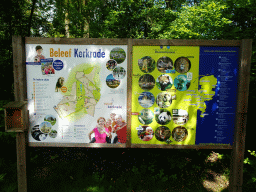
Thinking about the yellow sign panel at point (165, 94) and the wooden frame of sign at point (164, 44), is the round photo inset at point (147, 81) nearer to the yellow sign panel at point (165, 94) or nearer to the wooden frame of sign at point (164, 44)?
the yellow sign panel at point (165, 94)

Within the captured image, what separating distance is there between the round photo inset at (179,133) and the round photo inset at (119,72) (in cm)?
125

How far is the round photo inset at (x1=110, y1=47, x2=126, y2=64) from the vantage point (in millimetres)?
2568

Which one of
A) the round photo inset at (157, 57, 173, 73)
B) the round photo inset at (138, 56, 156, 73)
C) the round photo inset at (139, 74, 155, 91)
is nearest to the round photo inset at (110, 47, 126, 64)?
the round photo inset at (138, 56, 156, 73)

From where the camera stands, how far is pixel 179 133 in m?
2.63

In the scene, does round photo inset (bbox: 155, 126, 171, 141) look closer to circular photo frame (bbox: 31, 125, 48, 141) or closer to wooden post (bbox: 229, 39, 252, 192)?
wooden post (bbox: 229, 39, 252, 192)

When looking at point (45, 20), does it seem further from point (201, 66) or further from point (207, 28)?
point (207, 28)

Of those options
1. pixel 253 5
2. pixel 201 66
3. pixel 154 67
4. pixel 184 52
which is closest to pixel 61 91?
pixel 154 67

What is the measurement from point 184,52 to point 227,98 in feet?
3.36

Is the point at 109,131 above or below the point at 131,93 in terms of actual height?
below

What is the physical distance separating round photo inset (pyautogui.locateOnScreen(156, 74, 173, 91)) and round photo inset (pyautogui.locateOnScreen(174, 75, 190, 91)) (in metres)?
0.09

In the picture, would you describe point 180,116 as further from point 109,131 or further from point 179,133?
point 109,131

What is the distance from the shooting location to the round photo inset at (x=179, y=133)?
8.62ft

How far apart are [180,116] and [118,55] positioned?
143 cm

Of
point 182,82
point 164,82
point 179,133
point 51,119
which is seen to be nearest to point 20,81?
point 51,119
